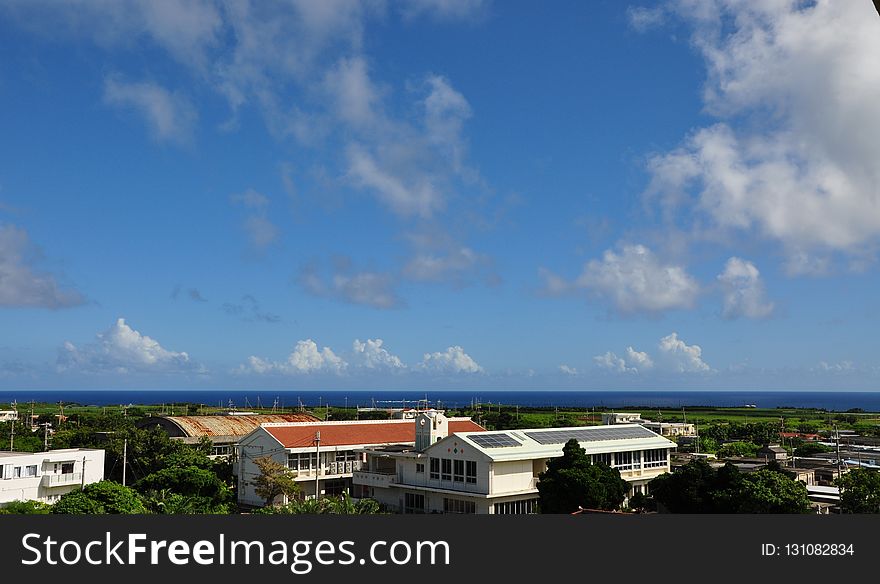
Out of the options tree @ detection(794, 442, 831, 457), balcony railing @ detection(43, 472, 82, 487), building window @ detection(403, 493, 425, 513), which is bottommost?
tree @ detection(794, 442, 831, 457)

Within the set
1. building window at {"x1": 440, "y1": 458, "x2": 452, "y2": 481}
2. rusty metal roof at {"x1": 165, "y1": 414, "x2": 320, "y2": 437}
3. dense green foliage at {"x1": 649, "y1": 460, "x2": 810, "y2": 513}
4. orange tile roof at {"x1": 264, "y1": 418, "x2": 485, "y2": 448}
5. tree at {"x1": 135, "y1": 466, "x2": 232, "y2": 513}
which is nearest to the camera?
dense green foliage at {"x1": 649, "y1": 460, "x2": 810, "y2": 513}

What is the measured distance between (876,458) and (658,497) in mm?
43372

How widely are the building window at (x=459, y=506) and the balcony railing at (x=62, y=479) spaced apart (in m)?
21.7

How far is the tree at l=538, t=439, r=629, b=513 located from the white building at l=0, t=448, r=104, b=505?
26.6m

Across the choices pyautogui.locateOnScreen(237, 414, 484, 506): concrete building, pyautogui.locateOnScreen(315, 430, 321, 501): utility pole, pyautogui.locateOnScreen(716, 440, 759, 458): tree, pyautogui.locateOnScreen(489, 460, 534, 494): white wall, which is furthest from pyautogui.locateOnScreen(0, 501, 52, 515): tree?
pyautogui.locateOnScreen(716, 440, 759, 458): tree

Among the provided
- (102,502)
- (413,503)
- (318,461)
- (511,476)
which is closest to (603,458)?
(511,476)

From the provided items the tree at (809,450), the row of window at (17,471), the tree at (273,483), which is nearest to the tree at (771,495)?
the tree at (273,483)

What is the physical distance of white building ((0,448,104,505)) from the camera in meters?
40.3

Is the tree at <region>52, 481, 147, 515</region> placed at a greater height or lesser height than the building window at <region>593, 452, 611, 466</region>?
lesser

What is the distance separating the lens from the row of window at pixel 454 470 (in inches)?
1469

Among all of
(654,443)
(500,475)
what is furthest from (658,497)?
(654,443)

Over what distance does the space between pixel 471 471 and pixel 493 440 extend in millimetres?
2147

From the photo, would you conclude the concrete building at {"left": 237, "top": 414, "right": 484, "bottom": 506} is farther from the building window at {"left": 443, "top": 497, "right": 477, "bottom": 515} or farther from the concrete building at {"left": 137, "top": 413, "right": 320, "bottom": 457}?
the concrete building at {"left": 137, "top": 413, "right": 320, "bottom": 457}

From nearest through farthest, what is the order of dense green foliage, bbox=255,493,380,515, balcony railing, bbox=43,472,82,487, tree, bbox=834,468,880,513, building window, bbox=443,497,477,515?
dense green foliage, bbox=255,493,380,515, tree, bbox=834,468,880,513, building window, bbox=443,497,477,515, balcony railing, bbox=43,472,82,487
